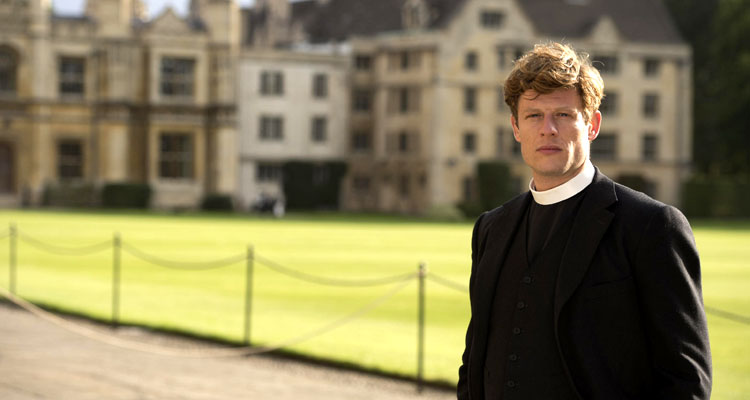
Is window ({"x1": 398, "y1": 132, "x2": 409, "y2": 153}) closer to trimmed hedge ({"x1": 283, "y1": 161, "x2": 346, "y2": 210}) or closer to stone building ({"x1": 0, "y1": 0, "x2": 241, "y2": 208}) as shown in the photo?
trimmed hedge ({"x1": 283, "y1": 161, "x2": 346, "y2": 210})

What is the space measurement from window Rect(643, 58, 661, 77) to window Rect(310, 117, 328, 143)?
20.4 metres

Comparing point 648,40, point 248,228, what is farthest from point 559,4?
point 248,228

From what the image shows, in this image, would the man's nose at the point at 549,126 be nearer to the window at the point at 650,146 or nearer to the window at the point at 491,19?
the window at the point at 491,19

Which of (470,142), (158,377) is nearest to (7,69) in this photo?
(470,142)

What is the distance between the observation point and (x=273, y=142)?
61.9 m

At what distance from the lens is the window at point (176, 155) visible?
5925cm

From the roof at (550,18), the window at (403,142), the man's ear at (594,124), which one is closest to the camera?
the man's ear at (594,124)

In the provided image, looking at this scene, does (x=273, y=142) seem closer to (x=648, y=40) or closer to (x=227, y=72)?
(x=227, y=72)

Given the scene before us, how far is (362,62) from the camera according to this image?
63688 millimetres

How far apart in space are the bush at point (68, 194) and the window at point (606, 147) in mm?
30211

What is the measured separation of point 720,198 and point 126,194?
110ft

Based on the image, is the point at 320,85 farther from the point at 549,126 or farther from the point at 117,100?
the point at 549,126

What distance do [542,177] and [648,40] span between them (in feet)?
212

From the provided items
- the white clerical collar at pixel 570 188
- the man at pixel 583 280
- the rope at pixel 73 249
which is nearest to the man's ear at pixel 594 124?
the man at pixel 583 280
